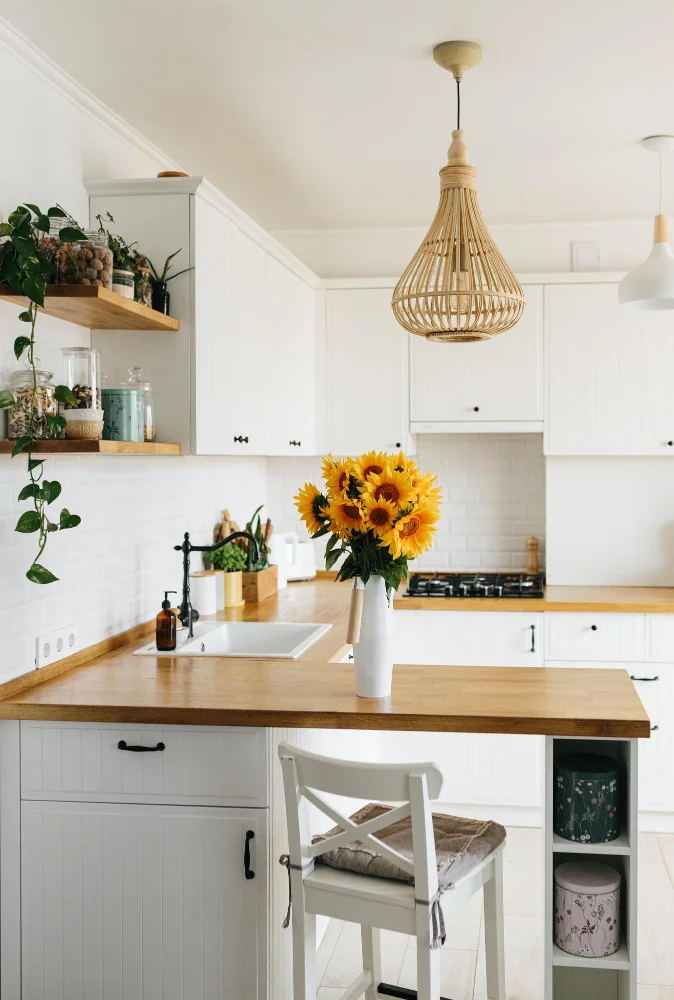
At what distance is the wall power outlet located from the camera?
268cm

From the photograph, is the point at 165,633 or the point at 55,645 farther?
the point at 165,633

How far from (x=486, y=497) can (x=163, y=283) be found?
241cm

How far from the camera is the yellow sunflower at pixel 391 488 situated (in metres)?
2.28

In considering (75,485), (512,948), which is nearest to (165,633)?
(75,485)

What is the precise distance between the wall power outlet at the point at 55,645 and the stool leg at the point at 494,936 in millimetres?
1316

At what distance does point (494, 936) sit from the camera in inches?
97.1

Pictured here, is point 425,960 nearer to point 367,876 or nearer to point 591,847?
point 367,876

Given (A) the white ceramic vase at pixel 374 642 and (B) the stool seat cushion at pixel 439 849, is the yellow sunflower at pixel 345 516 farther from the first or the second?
(B) the stool seat cushion at pixel 439 849

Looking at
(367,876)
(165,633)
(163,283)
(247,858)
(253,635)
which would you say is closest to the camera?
(367,876)

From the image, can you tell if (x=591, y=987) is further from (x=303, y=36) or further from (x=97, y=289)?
(x=303, y=36)

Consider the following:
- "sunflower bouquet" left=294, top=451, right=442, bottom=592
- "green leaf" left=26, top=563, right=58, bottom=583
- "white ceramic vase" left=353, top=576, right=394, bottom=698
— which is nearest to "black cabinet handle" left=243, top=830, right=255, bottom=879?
"white ceramic vase" left=353, top=576, right=394, bottom=698

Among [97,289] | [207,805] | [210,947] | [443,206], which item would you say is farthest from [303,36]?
[210,947]

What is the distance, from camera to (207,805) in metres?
2.37

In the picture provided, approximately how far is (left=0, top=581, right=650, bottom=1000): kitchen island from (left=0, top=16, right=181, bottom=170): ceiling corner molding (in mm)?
1677
